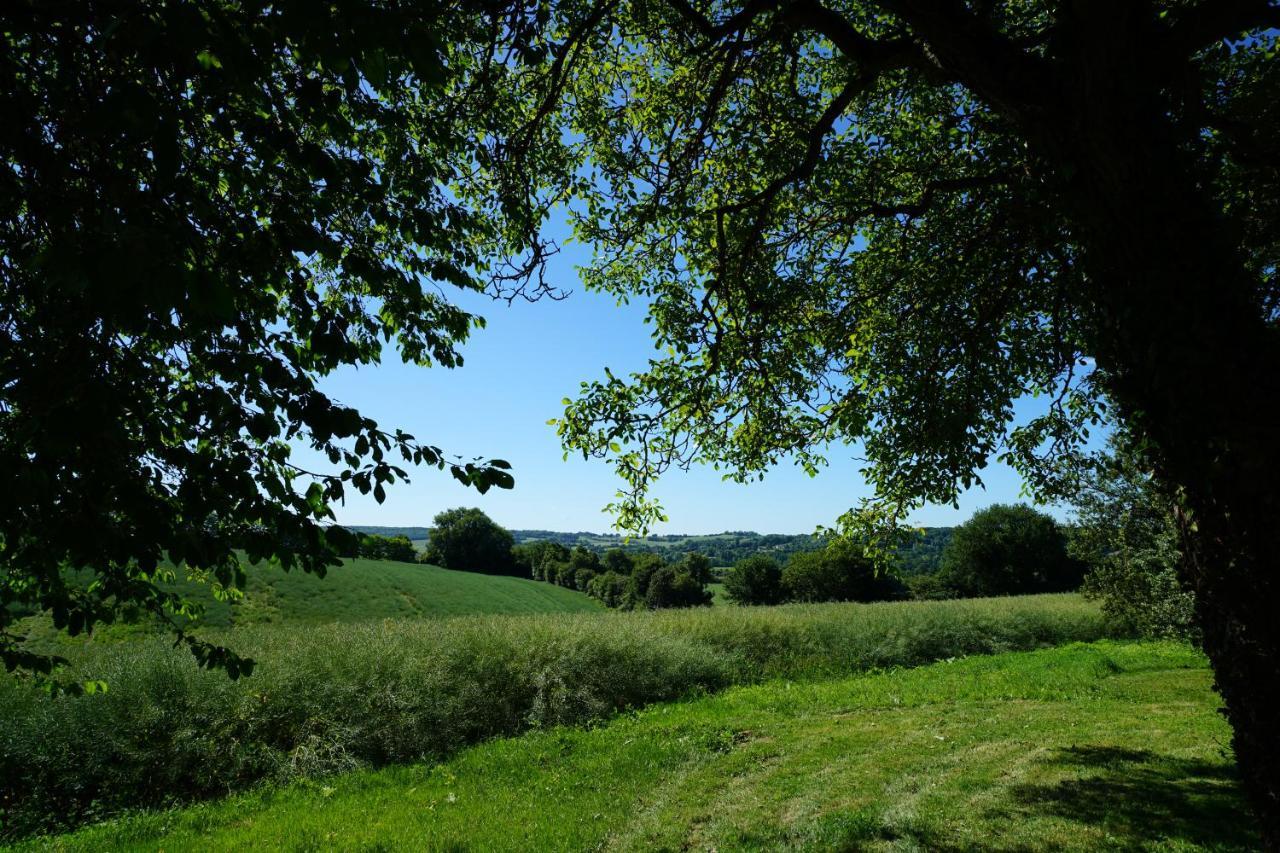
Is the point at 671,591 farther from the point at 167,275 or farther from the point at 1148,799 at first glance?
the point at 167,275

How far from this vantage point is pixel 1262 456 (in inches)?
102

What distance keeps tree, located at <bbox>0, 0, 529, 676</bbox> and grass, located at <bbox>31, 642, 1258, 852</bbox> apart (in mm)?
4449

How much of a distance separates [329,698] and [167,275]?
12174 mm

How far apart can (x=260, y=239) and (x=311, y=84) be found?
931mm

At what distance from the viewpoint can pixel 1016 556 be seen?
188 ft

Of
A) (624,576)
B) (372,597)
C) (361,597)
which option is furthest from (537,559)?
(361,597)

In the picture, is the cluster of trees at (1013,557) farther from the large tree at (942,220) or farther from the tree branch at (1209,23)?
the tree branch at (1209,23)

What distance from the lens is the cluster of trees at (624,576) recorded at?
6162cm

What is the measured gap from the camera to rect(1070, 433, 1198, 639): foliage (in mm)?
15562

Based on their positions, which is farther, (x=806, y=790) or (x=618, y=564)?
(x=618, y=564)

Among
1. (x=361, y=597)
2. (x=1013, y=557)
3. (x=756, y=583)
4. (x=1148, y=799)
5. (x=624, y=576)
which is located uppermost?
(x=1013, y=557)

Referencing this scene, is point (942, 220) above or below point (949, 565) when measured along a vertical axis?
above

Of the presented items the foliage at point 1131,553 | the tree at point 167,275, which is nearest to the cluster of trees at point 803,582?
the foliage at point 1131,553

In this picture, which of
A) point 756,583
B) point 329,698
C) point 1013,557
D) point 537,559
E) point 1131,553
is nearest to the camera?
point 329,698
